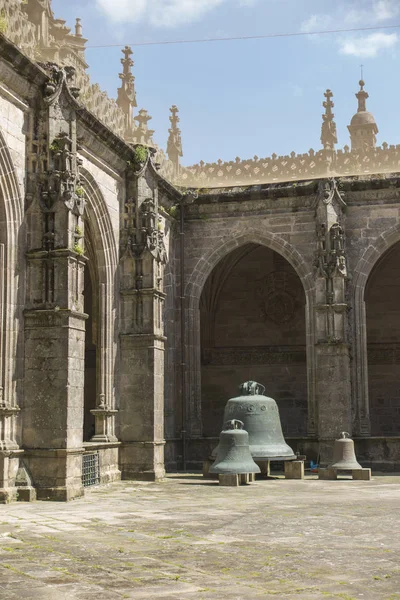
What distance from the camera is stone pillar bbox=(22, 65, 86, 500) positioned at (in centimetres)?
1255

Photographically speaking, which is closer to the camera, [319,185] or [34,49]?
[34,49]

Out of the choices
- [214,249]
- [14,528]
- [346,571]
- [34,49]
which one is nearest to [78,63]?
[34,49]

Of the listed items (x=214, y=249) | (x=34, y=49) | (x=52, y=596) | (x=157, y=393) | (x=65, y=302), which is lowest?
A: (x=52, y=596)

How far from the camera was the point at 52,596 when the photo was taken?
5.60 metres

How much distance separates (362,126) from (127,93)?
12.9m

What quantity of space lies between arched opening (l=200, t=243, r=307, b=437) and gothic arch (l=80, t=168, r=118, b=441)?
27.1 feet

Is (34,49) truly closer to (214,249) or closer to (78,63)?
(78,63)

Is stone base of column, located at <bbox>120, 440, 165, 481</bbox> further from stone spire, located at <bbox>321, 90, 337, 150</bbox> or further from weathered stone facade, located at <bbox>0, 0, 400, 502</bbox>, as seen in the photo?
stone spire, located at <bbox>321, 90, 337, 150</bbox>

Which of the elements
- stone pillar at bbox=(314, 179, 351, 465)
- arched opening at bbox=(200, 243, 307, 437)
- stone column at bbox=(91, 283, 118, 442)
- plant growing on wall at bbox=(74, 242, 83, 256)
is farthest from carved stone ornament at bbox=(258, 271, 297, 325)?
plant growing on wall at bbox=(74, 242, 83, 256)

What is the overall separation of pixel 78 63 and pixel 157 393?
Result: 6.51 metres

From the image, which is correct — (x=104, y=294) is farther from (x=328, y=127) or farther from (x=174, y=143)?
(x=328, y=127)

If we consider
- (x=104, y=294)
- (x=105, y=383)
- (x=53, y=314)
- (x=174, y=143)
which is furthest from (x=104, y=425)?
(x=174, y=143)

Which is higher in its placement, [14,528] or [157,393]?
[157,393]

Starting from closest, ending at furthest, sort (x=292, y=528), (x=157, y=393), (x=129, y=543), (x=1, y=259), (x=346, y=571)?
1. (x=346, y=571)
2. (x=129, y=543)
3. (x=292, y=528)
4. (x=1, y=259)
5. (x=157, y=393)
